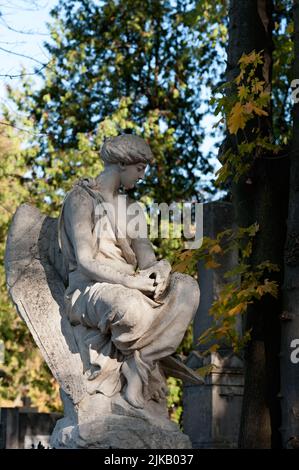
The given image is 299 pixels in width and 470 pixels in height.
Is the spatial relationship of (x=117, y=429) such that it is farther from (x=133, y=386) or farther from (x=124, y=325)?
(x=124, y=325)

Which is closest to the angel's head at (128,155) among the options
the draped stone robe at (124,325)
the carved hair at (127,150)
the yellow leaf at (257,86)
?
the carved hair at (127,150)

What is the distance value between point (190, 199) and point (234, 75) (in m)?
10.6

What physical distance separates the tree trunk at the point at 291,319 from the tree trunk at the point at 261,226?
0.28 meters

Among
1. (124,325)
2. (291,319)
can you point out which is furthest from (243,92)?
(124,325)

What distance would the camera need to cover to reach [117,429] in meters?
7.87

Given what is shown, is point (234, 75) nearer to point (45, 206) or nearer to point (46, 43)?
point (45, 206)

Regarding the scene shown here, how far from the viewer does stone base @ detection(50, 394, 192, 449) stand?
7863 millimetres

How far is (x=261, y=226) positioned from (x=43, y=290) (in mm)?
3019

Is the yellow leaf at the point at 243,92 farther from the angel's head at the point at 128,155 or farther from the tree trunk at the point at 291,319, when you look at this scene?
the angel's head at the point at 128,155

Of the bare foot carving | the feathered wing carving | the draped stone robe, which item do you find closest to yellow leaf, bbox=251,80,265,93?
the feathered wing carving

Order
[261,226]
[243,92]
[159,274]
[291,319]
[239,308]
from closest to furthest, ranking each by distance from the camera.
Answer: [159,274] < [291,319] < [239,308] < [243,92] < [261,226]

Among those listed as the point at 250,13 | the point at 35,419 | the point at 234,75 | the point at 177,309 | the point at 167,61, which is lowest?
the point at 35,419

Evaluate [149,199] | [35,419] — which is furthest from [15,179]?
[35,419]

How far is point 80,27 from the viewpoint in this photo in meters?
22.2
